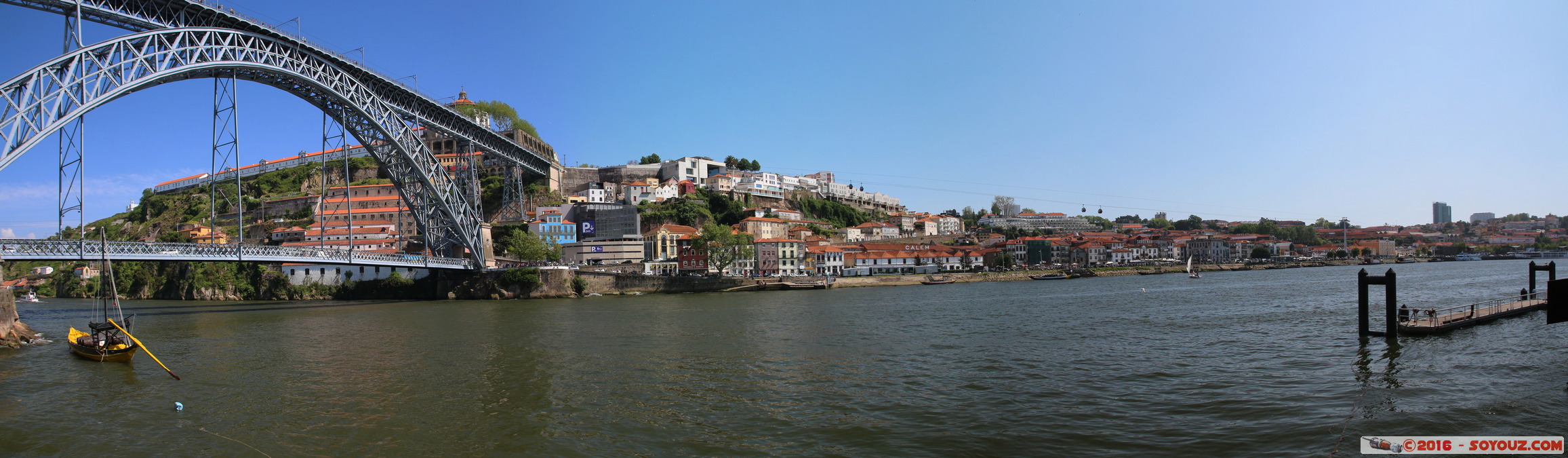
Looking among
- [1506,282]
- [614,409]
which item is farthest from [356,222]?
[1506,282]

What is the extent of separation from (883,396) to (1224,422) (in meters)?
4.44

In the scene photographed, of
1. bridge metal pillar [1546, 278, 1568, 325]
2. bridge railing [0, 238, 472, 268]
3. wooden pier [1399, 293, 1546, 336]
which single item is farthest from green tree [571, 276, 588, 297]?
bridge metal pillar [1546, 278, 1568, 325]

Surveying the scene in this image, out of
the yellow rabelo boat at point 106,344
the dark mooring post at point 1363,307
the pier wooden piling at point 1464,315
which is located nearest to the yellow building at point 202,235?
the yellow rabelo boat at point 106,344

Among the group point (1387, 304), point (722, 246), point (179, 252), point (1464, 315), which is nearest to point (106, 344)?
point (179, 252)

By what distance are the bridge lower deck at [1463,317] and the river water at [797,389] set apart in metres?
0.37

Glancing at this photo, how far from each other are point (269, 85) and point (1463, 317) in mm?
40709

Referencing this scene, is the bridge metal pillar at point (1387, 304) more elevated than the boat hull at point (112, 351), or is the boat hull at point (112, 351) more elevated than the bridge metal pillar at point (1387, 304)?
the bridge metal pillar at point (1387, 304)

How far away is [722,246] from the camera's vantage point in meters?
52.7

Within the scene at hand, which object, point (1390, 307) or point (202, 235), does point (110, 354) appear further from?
point (202, 235)

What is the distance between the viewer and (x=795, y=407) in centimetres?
1022

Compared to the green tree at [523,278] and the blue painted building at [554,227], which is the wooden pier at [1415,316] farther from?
the blue painted building at [554,227]

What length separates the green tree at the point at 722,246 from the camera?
172 ft

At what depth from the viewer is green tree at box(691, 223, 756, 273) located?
2064 inches

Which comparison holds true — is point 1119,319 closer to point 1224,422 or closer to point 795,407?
point 1224,422
